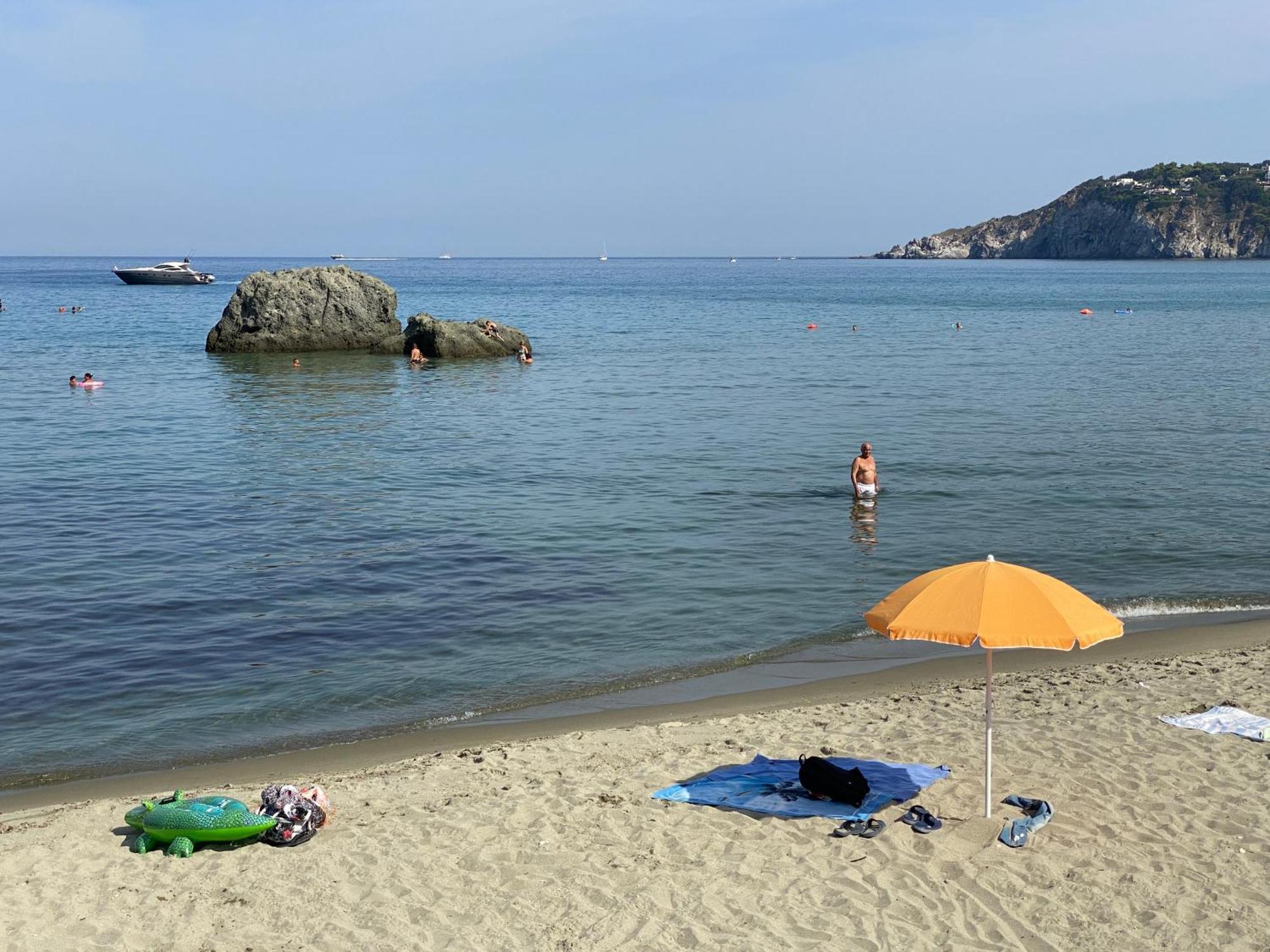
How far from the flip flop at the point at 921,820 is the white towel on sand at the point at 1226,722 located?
3.31m

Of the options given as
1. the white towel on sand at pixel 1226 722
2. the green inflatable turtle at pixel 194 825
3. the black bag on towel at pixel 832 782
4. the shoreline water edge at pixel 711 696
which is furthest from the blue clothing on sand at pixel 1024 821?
the green inflatable turtle at pixel 194 825

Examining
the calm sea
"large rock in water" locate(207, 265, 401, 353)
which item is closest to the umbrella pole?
the calm sea

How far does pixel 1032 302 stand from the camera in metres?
90.0

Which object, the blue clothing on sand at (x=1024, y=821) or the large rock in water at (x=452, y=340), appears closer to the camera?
the blue clothing on sand at (x=1024, y=821)

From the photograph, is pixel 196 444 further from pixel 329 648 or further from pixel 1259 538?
pixel 1259 538

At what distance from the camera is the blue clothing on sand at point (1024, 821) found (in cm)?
866

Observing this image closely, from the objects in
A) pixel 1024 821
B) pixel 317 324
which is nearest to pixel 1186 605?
pixel 1024 821

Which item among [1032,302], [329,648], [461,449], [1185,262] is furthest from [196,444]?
[1185,262]

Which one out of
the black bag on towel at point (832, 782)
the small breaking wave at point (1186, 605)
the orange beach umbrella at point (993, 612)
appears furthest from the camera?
the small breaking wave at point (1186, 605)

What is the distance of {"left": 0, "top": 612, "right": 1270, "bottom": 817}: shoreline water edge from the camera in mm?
11109

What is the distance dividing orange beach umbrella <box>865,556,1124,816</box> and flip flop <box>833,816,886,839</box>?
5.04 ft

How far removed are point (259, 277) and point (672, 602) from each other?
4096 centimetres

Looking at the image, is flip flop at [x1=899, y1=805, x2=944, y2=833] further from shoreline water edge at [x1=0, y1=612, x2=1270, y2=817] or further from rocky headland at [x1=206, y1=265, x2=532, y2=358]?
rocky headland at [x1=206, y1=265, x2=532, y2=358]

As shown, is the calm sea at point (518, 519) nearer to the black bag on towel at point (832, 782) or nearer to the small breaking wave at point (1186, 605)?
the small breaking wave at point (1186, 605)
